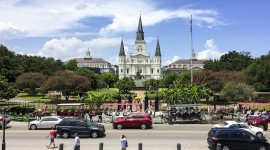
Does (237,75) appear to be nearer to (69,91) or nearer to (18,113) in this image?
(69,91)

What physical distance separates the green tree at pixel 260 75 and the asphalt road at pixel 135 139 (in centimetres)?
3828

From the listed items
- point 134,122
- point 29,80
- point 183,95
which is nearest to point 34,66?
point 29,80

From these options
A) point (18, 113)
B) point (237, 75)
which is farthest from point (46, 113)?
point (237, 75)

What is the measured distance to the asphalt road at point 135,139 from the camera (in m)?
22.3

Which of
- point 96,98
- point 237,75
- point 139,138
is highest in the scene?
point 237,75

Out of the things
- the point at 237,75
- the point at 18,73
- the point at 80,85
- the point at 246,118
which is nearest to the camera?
the point at 246,118

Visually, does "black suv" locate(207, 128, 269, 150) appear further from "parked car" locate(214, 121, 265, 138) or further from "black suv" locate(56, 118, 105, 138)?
"black suv" locate(56, 118, 105, 138)

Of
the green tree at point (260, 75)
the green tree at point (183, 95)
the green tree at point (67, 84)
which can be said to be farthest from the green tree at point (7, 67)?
the green tree at point (260, 75)

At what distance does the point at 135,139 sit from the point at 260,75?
48.0 metres

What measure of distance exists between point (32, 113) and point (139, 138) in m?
17.2

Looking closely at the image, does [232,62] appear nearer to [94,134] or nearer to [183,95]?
[183,95]

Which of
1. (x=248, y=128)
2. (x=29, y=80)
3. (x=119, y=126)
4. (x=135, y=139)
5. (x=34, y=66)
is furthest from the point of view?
(x=34, y=66)

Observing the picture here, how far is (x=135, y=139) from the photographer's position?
25234 millimetres

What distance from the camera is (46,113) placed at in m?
37.8
